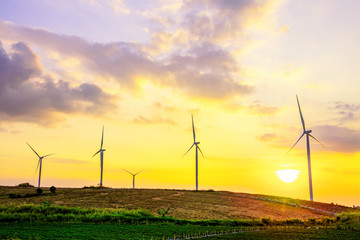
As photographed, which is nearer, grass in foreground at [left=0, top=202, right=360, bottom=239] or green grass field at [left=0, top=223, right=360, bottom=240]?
green grass field at [left=0, top=223, right=360, bottom=240]

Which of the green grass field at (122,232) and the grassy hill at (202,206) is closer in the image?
the green grass field at (122,232)

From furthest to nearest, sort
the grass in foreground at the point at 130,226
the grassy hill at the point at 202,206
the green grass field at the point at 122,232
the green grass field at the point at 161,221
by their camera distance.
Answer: the grassy hill at the point at 202,206, the green grass field at the point at 161,221, the grass in foreground at the point at 130,226, the green grass field at the point at 122,232

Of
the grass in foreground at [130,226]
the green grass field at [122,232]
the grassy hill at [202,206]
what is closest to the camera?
the green grass field at [122,232]

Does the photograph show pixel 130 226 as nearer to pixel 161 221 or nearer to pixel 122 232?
pixel 122 232

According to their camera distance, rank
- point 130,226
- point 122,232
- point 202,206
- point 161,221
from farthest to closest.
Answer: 1. point 202,206
2. point 161,221
3. point 130,226
4. point 122,232

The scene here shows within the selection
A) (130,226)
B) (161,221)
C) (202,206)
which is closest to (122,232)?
(130,226)

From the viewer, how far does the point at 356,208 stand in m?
87.4

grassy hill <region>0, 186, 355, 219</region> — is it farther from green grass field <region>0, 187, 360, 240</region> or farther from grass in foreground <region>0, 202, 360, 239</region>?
grass in foreground <region>0, 202, 360, 239</region>

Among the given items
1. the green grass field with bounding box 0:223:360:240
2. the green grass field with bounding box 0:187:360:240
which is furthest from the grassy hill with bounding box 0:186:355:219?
the green grass field with bounding box 0:223:360:240

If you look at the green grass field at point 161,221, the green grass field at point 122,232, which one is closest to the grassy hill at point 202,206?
the green grass field at point 161,221

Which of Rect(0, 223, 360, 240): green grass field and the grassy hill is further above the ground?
the grassy hill

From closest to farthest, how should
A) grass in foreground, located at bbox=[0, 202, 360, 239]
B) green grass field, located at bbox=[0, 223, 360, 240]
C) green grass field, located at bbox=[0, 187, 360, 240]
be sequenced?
green grass field, located at bbox=[0, 223, 360, 240] → grass in foreground, located at bbox=[0, 202, 360, 239] → green grass field, located at bbox=[0, 187, 360, 240]

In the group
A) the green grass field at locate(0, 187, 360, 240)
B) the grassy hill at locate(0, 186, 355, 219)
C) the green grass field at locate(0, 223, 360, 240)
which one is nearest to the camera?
the green grass field at locate(0, 223, 360, 240)

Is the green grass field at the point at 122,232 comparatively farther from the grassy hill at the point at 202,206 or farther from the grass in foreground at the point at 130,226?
the grassy hill at the point at 202,206
